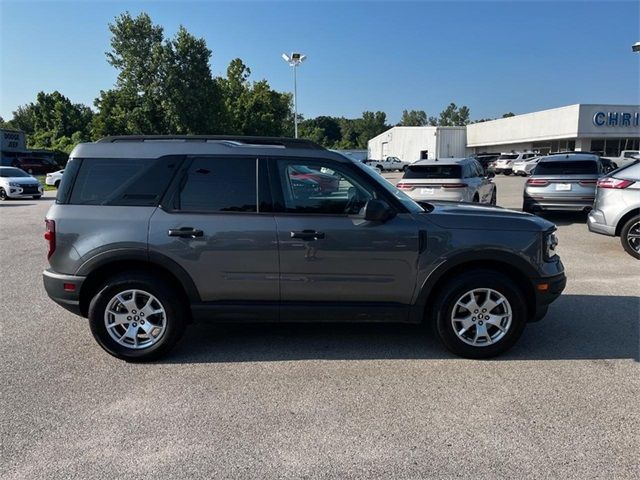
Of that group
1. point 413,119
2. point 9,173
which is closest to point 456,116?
point 413,119

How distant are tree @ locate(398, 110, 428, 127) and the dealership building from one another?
9215 cm

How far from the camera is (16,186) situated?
2216 centimetres

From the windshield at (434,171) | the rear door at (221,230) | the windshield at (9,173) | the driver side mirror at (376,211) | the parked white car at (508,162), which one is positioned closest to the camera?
the driver side mirror at (376,211)

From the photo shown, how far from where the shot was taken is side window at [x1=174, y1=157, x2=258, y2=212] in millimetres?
4141

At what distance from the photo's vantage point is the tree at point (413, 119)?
543 ft

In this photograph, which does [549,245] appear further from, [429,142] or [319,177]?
[429,142]

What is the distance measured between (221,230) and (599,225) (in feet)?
23.3

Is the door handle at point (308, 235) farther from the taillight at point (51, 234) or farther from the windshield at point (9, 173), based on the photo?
the windshield at point (9, 173)

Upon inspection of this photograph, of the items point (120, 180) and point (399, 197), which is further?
point (399, 197)

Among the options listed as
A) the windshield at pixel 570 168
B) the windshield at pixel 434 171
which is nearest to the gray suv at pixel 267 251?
the windshield at pixel 434 171

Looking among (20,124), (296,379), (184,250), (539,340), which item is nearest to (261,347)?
(296,379)

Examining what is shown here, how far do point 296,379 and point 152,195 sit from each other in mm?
1984

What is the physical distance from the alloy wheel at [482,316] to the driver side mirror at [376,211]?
101 centimetres

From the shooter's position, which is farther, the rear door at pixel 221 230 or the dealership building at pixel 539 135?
the dealership building at pixel 539 135
